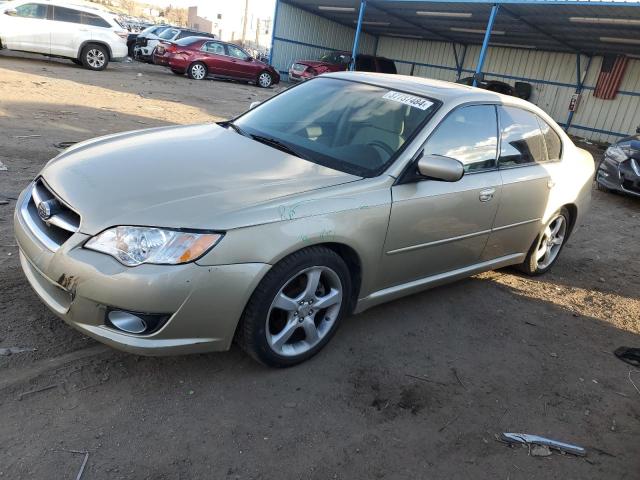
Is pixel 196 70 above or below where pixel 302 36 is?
below

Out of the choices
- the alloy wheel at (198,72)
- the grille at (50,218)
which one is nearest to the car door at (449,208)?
the grille at (50,218)

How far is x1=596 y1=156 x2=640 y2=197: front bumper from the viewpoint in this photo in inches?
321

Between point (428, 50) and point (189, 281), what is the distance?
85.2 ft

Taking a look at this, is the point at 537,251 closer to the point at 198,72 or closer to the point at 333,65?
the point at 198,72

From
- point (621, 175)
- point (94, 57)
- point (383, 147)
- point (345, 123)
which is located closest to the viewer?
point (383, 147)

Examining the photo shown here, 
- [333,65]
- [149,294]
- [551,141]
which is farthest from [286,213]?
[333,65]

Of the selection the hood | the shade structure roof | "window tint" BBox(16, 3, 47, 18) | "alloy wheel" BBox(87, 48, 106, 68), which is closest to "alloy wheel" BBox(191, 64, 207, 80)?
"alloy wheel" BBox(87, 48, 106, 68)

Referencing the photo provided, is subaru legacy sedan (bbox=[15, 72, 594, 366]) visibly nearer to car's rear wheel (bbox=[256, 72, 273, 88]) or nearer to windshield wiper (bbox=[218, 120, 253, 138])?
windshield wiper (bbox=[218, 120, 253, 138])

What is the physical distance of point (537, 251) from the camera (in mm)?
4660

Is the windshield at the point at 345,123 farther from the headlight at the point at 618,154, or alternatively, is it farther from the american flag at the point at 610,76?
the american flag at the point at 610,76

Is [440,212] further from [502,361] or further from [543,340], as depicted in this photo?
[543,340]

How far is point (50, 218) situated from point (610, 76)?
69.3ft

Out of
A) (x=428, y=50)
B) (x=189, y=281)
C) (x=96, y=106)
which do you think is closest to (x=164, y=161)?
(x=189, y=281)

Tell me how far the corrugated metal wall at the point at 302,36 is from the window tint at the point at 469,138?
22.5 m
